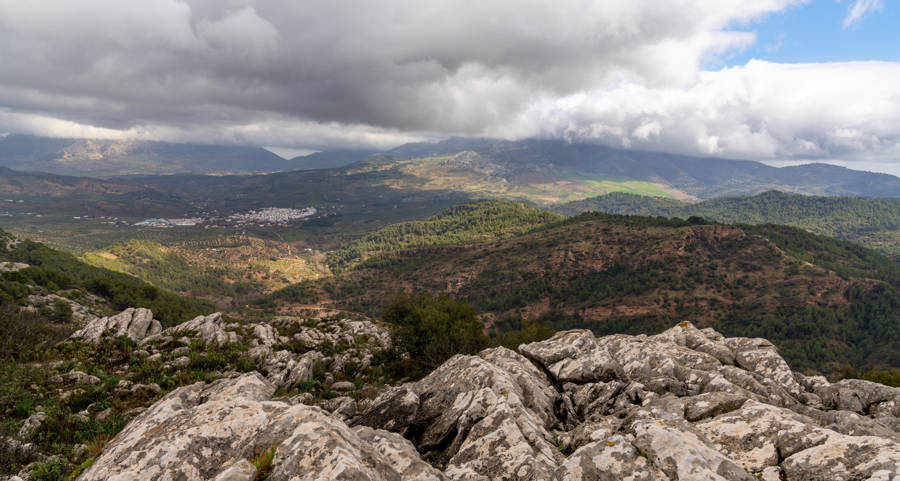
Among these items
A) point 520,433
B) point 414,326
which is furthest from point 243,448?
point 414,326

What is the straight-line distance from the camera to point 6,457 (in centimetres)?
1428

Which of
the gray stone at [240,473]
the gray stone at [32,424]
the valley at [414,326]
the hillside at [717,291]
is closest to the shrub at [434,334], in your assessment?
the valley at [414,326]

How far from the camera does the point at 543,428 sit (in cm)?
1520

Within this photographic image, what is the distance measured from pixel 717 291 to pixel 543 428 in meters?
168

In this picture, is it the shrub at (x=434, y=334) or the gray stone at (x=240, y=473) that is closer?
the gray stone at (x=240, y=473)

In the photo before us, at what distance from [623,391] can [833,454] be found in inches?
405

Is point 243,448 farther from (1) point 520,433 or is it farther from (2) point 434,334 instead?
(2) point 434,334

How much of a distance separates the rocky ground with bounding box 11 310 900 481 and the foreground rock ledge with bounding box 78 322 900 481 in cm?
5

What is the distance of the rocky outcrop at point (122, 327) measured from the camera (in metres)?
32.8

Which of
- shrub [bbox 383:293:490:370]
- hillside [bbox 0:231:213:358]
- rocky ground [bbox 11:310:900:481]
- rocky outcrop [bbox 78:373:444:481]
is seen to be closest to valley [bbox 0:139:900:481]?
shrub [bbox 383:293:490:370]

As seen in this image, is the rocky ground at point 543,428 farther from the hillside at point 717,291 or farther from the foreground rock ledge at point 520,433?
the hillside at point 717,291

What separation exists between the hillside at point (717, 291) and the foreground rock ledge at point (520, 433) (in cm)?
11710

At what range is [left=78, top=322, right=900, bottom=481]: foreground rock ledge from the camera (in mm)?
9414

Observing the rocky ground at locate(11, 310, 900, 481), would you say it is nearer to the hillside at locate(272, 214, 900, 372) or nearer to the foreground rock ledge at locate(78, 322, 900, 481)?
the foreground rock ledge at locate(78, 322, 900, 481)
